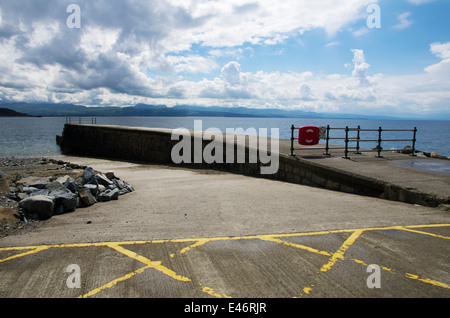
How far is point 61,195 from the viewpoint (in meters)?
6.62

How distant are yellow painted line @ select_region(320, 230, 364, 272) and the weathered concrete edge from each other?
3050 millimetres

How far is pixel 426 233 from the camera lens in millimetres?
4859

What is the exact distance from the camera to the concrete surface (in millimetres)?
3273

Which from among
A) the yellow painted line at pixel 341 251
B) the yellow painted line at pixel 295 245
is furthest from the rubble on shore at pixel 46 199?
the yellow painted line at pixel 341 251

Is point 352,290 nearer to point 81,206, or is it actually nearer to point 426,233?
point 426,233

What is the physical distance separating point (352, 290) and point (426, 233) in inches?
101

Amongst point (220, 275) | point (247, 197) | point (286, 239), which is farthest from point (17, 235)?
point (247, 197)

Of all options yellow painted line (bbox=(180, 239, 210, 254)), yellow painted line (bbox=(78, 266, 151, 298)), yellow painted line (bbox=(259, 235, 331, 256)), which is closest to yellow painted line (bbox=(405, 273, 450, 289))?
yellow painted line (bbox=(259, 235, 331, 256))

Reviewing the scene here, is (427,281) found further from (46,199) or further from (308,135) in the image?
(308,135)

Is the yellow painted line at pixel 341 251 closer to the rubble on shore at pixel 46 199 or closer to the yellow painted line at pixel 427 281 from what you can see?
the yellow painted line at pixel 427 281

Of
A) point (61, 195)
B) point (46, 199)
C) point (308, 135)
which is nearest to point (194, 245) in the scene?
point (46, 199)

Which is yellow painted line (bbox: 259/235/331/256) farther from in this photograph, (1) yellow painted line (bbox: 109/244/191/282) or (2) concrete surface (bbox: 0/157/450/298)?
(1) yellow painted line (bbox: 109/244/191/282)

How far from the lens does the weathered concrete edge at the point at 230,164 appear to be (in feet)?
24.7

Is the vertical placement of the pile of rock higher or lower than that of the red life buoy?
lower
